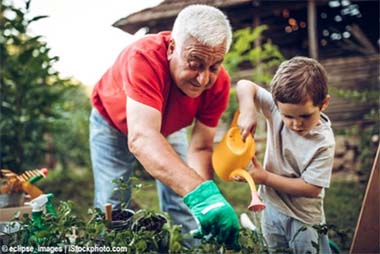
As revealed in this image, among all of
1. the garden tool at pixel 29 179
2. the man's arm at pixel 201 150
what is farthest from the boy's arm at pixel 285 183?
the garden tool at pixel 29 179

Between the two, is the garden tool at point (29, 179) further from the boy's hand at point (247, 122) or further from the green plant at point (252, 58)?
the green plant at point (252, 58)

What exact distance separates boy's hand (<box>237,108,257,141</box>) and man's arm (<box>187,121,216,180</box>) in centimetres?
25

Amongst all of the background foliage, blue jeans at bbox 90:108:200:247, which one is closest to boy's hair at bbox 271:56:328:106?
blue jeans at bbox 90:108:200:247

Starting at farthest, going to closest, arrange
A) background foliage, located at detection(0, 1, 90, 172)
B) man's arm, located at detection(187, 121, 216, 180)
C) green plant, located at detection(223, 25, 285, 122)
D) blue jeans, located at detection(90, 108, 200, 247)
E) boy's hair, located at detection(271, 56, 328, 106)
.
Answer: green plant, located at detection(223, 25, 285, 122), background foliage, located at detection(0, 1, 90, 172), blue jeans, located at detection(90, 108, 200, 247), man's arm, located at detection(187, 121, 216, 180), boy's hair, located at detection(271, 56, 328, 106)

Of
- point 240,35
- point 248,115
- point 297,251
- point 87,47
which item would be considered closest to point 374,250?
point 297,251

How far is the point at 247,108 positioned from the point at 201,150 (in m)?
0.29

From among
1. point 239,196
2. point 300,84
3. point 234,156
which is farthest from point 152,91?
point 239,196

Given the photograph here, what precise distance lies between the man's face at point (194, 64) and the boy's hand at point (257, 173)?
242 mm

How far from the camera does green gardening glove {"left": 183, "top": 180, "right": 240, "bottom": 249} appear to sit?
3.19 ft

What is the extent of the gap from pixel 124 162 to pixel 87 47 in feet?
1.32

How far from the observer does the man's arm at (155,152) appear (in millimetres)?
1053

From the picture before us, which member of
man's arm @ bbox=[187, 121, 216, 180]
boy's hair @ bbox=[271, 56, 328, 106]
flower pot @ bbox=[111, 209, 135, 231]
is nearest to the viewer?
flower pot @ bbox=[111, 209, 135, 231]

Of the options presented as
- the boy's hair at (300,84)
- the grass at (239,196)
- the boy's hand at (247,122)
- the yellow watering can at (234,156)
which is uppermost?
the boy's hair at (300,84)

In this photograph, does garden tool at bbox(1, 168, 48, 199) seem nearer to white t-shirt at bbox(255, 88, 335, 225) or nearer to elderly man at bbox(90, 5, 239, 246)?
elderly man at bbox(90, 5, 239, 246)
